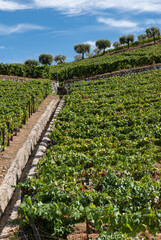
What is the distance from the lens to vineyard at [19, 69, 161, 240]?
4.75m

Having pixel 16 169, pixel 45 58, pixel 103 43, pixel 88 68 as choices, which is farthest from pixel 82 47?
pixel 16 169

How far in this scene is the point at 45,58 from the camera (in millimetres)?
79188

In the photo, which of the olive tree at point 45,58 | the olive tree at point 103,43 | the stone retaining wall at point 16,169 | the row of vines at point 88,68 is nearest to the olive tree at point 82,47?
the olive tree at point 103,43

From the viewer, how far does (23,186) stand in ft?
19.4

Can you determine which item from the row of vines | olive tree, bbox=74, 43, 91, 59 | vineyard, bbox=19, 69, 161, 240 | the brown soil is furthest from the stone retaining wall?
olive tree, bbox=74, 43, 91, 59

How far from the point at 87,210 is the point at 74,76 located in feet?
113

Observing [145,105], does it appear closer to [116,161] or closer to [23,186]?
[116,161]

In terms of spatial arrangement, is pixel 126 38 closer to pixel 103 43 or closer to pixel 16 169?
pixel 103 43

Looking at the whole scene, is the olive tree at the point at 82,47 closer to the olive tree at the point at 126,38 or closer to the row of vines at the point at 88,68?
the olive tree at the point at 126,38

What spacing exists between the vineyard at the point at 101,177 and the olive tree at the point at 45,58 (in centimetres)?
6693

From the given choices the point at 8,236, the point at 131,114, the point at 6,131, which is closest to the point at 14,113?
the point at 6,131

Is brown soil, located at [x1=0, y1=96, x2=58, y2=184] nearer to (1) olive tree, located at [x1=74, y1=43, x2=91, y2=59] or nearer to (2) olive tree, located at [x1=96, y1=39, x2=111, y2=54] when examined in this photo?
(2) olive tree, located at [x1=96, y1=39, x2=111, y2=54]

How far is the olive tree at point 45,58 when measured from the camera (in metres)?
79.2

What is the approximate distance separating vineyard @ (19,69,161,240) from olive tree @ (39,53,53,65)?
220ft
